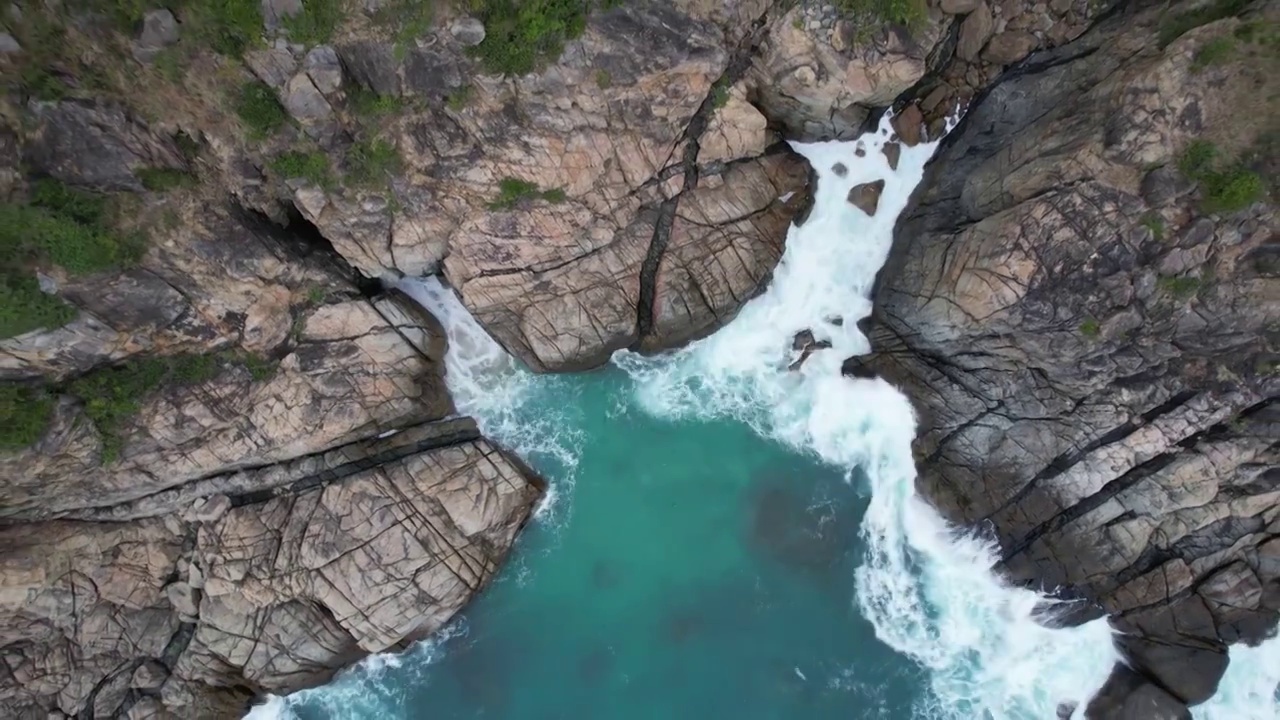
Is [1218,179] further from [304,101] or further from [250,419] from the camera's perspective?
[250,419]

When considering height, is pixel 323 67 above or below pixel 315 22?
below

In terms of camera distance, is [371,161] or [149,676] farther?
[149,676]

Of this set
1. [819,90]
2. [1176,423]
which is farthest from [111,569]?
[1176,423]

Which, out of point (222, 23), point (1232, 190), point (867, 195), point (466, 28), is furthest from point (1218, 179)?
point (222, 23)

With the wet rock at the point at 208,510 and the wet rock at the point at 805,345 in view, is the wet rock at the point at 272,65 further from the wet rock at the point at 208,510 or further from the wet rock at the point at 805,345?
the wet rock at the point at 805,345

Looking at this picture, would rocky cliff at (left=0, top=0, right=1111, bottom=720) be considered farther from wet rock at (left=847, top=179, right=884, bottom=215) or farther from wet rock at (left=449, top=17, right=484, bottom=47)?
wet rock at (left=847, top=179, right=884, bottom=215)

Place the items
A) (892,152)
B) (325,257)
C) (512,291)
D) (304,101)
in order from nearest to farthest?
1. (304,101)
2. (325,257)
3. (512,291)
4. (892,152)
